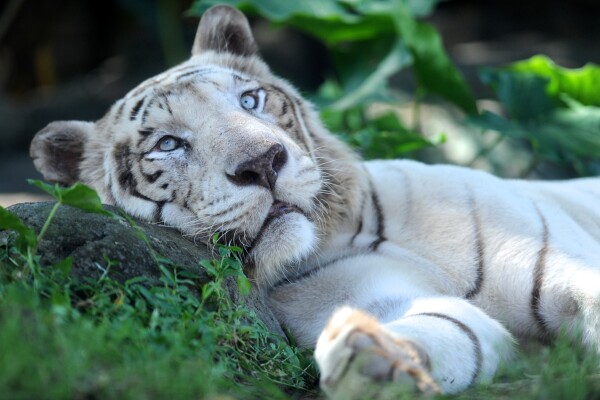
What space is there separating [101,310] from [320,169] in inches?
36.7

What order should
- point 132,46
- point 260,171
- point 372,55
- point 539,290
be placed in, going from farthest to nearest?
point 132,46, point 372,55, point 539,290, point 260,171

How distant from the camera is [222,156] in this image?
226cm

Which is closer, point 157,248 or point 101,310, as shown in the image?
point 101,310

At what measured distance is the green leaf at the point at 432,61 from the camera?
4016 millimetres

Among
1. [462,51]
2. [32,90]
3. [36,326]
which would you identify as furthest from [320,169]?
[32,90]

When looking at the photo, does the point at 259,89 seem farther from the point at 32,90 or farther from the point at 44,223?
the point at 32,90

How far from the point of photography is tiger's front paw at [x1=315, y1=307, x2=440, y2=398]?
1564 millimetres

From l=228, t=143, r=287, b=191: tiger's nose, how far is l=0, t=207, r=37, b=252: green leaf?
22.6 inches

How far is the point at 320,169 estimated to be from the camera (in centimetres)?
249

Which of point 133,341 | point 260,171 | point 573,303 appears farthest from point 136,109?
point 573,303

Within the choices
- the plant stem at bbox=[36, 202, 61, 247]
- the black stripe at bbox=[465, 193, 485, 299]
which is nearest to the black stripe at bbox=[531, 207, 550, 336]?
the black stripe at bbox=[465, 193, 485, 299]

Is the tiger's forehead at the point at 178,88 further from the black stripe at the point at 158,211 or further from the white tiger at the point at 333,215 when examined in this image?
the black stripe at the point at 158,211

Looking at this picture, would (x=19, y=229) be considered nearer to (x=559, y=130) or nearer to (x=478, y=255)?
(x=478, y=255)

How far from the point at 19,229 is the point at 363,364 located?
910 millimetres
